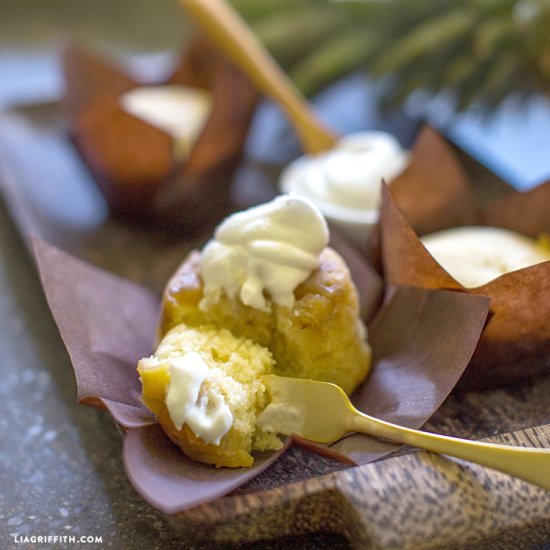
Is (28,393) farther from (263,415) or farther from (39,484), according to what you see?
(263,415)

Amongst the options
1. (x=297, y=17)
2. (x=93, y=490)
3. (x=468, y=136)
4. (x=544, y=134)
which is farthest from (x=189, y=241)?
(x=544, y=134)

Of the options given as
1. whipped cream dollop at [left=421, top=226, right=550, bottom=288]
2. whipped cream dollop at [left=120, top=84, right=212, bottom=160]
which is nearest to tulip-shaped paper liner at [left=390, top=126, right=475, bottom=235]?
whipped cream dollop at [left=421, top=226, right=550, bottom=288]

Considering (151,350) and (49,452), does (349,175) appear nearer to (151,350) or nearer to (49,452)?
(151,350)

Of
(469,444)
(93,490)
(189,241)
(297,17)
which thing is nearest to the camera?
(469,444)

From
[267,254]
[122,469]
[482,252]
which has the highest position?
[267,254]

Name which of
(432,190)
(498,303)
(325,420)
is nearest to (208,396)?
(325,420)

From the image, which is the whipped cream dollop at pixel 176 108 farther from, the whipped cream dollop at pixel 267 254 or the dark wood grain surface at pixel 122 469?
the whipped cream dollop at pixel 267 254
